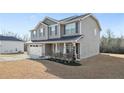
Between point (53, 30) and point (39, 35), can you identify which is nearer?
point (53, 30)

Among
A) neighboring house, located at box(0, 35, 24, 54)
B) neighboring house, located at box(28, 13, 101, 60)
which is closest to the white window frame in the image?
neighboring house, located at box(28, 13, 101, 60)

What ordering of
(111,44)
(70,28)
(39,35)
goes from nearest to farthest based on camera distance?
(70,28)
(111,44)
(39,35)

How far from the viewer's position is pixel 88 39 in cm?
1650

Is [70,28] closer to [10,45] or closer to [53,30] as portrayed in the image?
[53,30]

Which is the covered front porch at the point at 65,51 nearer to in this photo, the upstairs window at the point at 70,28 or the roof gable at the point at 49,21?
the upstairs window at the point at 70,28

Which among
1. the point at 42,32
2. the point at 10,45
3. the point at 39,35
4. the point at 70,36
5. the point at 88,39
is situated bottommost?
the point at 10,45

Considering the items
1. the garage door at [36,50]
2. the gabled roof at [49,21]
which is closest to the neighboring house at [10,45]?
the garage door at [36,50]


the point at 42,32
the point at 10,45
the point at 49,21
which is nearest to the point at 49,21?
the point at 49,21

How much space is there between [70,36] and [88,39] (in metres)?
1.96

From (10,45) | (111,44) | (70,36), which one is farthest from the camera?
(10,45)

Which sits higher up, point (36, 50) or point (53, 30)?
point (53, 30)

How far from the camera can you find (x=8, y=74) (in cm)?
990
